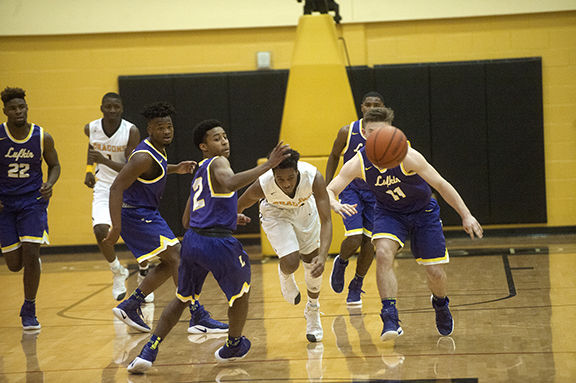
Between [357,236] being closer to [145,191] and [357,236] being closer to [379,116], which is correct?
[379,116]

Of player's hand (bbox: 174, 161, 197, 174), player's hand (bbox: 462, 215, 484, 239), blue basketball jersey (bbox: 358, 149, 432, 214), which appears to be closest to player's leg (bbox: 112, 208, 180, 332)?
player's hand (bbox: 174, 161, 197, 174)

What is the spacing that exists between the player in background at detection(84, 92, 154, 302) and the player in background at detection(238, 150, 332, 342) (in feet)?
6.86

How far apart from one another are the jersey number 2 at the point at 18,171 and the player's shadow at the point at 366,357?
2715 mm

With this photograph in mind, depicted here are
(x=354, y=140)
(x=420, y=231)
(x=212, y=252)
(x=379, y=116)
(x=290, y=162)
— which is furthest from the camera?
(x=354, y=140)

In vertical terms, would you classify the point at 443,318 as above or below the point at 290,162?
below

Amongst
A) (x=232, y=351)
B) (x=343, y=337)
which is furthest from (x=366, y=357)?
(x=232, y=351)

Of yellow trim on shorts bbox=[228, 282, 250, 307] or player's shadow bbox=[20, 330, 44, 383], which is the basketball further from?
player's shadow bbox=[20, 330, 44, 383]

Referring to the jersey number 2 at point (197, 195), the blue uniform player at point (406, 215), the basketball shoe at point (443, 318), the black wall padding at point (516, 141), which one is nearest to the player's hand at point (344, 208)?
the blue uniform player at point (406, 215)

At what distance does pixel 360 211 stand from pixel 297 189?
1525mm

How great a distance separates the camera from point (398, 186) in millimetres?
4895

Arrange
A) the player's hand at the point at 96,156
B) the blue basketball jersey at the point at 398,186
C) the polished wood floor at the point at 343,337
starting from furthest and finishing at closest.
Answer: the player's hand at the point at 96,156
the blue basketball jersey at the point at 398,186
the polished wood floor at the point at 343,337

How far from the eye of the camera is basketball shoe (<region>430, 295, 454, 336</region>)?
5051mm

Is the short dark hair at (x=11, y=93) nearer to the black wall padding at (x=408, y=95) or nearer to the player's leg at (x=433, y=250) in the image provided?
the player's leg at (x=433, y=250)

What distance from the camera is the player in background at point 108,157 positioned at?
7090 mm
